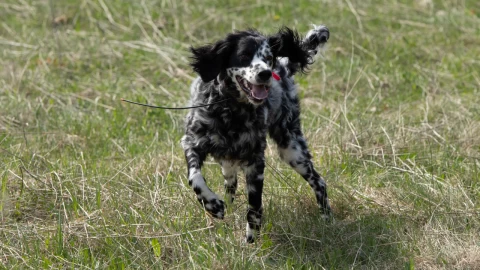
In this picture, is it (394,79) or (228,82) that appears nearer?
(228,82)

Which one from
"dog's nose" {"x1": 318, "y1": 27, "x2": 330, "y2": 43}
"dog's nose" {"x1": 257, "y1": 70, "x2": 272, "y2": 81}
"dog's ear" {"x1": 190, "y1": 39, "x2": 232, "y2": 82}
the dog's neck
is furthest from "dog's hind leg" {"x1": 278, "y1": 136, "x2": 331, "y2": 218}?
"dog's nose" {"x1": 257, "y1": 70, "x2": 272, "y2": 81}

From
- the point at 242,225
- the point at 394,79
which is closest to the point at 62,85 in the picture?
the point at 394,79

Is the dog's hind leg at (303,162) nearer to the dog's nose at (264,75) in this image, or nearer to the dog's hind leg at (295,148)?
the dog's hind leg at (295,148)

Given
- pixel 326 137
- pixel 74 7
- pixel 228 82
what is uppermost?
pixel 228 82

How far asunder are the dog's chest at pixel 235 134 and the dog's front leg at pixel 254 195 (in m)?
0.07

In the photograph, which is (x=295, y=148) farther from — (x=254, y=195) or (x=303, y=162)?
(x=254, y=195)

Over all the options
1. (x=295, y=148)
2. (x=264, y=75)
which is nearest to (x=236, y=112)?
(x=264, y=75)

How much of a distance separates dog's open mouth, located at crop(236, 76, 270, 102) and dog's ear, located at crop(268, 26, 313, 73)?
39 cm

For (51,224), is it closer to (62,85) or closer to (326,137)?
(326,137)

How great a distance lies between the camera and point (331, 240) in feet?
16.5

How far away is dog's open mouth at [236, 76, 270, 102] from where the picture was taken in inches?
201

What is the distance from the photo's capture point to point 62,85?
848 cm

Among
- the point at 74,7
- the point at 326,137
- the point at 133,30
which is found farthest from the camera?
the point at 74,7

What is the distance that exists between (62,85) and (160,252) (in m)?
4.06
